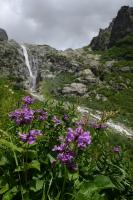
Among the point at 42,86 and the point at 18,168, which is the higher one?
the point at 18,168

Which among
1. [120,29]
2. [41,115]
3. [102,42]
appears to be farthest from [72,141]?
[102,42]

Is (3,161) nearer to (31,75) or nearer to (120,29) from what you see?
(31,75)

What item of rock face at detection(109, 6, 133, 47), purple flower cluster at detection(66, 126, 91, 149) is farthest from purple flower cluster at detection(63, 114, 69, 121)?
rock face at detection(109, 6, 133, 47)

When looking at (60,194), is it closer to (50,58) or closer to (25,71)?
(25,71)

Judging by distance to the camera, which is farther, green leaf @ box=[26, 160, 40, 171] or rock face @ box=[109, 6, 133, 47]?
rock face @ box=[109, 6, 133, 47]

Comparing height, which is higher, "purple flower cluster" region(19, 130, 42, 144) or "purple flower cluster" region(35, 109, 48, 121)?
"purple flower cluster" region(19, 130, 42, 144)

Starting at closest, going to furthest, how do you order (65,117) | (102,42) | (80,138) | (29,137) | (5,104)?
(80,138)
(29,137)
(65,117)
(5,104)
(102,42)

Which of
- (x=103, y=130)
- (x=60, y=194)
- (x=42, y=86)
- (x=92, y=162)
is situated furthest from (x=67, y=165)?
(x=42, y=86)

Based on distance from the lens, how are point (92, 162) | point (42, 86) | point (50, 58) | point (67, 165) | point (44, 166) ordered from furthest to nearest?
point (50, 58) → point (42, 86) → point (92, 162) → point (44, 166) → point (67, 165)

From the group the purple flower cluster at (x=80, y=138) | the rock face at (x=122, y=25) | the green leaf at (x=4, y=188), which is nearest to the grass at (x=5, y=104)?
the green leaf at (x=4, y=188)

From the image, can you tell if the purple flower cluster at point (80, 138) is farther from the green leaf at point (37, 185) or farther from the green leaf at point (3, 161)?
the green leaf at point (3, 161)

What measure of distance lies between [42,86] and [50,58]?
2001 cm

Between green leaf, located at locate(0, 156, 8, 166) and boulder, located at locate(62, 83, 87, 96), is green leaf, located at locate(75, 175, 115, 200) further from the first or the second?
boulder, located at locate(62, 83, 87, 96)

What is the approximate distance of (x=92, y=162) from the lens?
5.32 m
